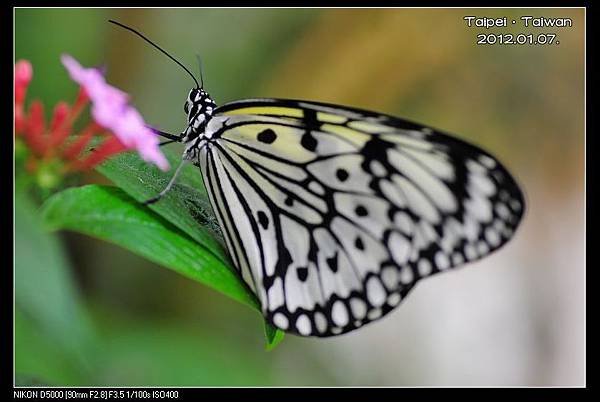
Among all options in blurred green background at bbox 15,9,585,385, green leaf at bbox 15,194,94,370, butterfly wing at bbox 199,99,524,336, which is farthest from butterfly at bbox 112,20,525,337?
blurred green background at bbox 15,9,585,385

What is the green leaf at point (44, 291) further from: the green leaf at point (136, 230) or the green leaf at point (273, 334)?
the green leaf at point (273, 334)

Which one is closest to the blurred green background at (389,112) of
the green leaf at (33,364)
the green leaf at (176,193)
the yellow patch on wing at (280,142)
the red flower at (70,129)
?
the green leaf at (33,364)

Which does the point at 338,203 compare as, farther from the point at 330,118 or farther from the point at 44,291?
the point at 44,291

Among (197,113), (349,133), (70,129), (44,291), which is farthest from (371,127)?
(44,291)

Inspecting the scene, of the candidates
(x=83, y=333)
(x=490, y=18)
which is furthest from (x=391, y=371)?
(x=83, y=333)

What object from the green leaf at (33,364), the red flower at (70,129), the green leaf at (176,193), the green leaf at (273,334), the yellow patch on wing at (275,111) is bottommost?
the green leaf at (33,364)

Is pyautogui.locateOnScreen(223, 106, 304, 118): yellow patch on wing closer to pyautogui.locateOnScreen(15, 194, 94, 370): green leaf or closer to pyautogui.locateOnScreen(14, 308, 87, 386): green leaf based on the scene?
pyautogui.locateOnScreen(14, 308, 87, 386): green leaf

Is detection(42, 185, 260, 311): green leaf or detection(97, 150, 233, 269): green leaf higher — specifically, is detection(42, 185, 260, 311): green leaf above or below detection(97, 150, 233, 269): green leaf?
below
